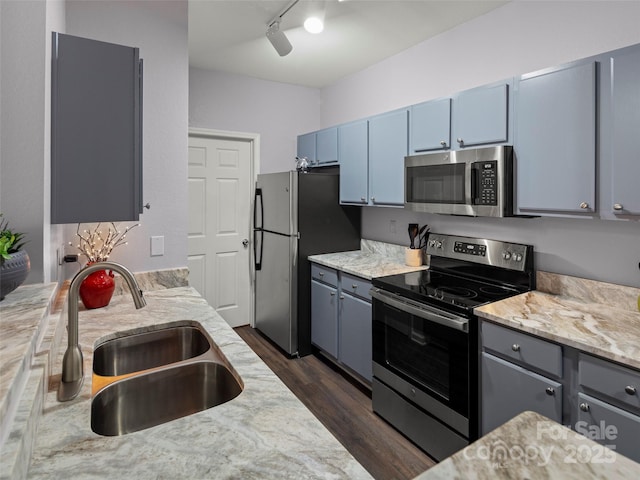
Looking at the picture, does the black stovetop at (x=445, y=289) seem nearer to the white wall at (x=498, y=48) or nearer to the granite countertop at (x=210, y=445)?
the granite countertop at (x=210, y=445)

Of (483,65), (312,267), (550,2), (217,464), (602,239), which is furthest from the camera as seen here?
(312,267)

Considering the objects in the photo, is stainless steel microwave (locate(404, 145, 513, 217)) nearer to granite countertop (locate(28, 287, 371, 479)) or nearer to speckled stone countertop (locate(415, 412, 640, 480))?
speckled stone countertop (locate(415, 412, 640, 480))

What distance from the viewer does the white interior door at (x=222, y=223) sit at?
3.78 meters

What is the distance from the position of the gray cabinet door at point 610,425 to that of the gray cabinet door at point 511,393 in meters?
0.10

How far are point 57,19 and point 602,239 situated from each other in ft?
9.29

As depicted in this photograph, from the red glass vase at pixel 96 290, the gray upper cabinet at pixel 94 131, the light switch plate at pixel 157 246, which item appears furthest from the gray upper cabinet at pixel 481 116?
the red glass vase at pixel 96 290

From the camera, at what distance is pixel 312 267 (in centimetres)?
333

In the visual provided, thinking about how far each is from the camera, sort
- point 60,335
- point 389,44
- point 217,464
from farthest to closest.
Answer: point 389,44 < point 60,335 < point 217,464

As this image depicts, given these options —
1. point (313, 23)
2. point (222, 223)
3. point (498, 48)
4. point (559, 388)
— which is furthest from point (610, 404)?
point (222, 223)

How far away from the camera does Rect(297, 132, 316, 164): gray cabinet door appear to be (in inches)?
151

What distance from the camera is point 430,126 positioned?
254cm

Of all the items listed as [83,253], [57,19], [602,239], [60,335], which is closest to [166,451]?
[60,335]

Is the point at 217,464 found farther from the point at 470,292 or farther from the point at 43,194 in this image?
the point at 470,292

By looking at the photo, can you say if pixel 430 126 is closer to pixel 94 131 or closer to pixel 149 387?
pixel 94 131
